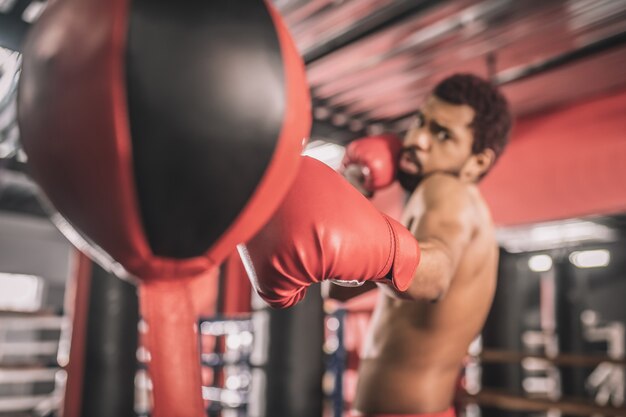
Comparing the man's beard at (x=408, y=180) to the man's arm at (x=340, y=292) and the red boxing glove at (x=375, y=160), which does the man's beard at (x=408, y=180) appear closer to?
the red boxing glove at (x=375, y=160)

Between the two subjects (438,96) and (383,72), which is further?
(383,72)

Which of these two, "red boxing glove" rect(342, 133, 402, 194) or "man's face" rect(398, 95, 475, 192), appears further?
"red boxing glove" rect(342, 133, 402, 194)

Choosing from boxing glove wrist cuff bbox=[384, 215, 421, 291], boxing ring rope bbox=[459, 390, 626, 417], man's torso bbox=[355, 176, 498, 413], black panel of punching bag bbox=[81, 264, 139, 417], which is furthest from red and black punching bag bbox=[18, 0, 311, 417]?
black panel of punching bag bbox=[81, 264, 139, 417]

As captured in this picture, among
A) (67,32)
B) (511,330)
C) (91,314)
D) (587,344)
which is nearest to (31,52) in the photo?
(67,32)

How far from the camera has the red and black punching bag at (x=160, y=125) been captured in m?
0.66

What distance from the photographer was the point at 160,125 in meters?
0.66

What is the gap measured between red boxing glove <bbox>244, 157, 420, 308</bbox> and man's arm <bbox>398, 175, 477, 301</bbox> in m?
0.11

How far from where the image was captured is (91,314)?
4.46 metres

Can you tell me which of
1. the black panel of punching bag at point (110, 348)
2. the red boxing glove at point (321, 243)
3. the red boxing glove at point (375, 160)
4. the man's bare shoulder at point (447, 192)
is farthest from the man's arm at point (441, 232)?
the black panel of punching bag at point (110, 348)

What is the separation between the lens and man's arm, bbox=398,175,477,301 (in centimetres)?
112

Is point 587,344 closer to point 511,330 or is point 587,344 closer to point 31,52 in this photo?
point 511,330

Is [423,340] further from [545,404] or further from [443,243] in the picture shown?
[545,404]

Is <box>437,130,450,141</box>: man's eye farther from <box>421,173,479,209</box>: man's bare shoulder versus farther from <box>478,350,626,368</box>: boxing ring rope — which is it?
<box>478,350,626,368</box>: boxing ring rope

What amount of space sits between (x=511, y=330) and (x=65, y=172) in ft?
16.7
